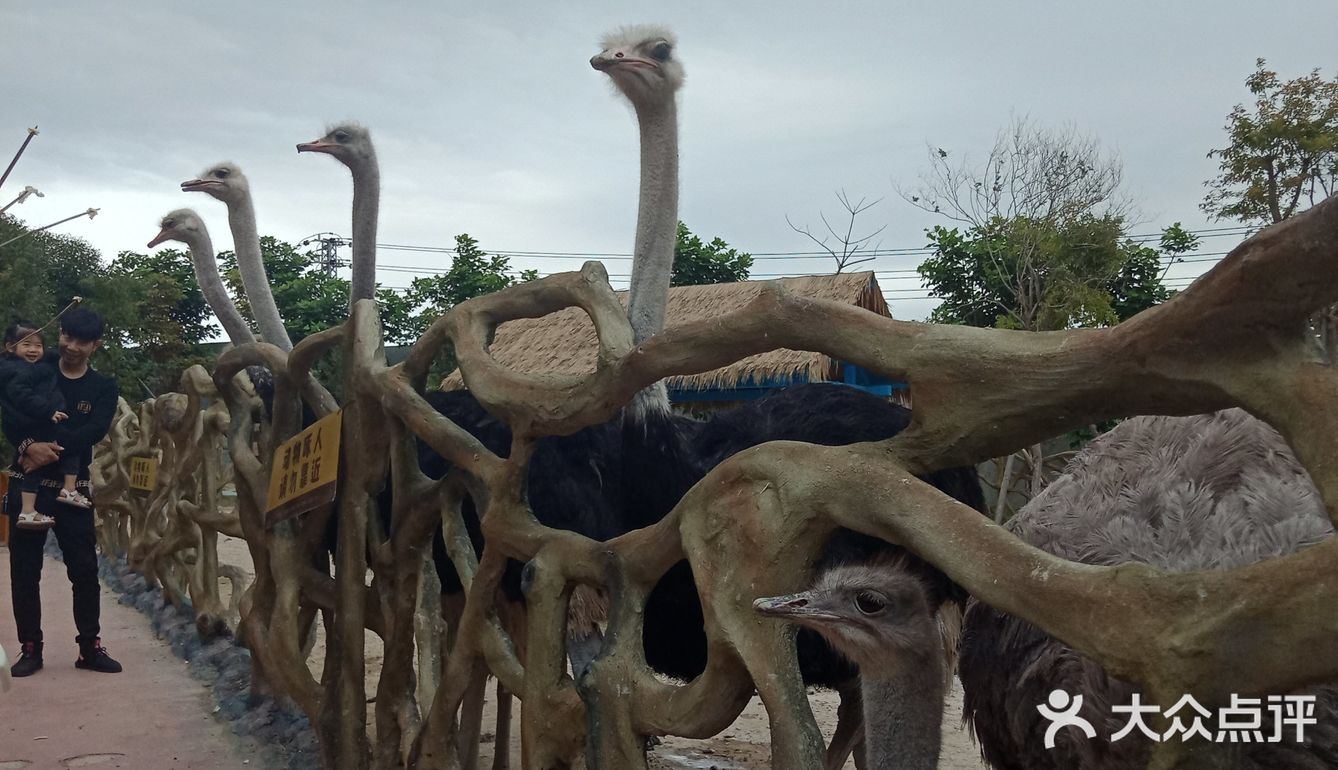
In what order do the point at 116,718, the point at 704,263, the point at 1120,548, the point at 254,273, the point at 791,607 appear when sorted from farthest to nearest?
the point at 704,263
the point at 254,273
the point at 116,718
the point at 1120,548
the point at 791,607

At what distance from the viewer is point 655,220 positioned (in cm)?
369

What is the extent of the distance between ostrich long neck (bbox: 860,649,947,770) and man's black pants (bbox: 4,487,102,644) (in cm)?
403

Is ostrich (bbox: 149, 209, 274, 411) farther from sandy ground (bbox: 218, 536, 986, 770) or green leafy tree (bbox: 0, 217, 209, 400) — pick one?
green leafy tree (bbox: 0, 217, 209, 400)

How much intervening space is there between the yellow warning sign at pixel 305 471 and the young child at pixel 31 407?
1.66 metres

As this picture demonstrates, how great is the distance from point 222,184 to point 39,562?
212cm

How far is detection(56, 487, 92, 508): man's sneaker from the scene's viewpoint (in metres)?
4.79

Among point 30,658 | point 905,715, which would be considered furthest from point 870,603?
point 30,658

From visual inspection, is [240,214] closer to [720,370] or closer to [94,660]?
[94,660]

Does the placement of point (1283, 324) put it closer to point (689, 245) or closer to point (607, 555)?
point (607, 555)

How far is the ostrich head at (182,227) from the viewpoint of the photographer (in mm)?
6211

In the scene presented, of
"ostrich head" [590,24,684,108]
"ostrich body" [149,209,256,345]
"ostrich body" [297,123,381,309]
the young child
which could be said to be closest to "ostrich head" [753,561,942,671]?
"ostrich head" [590,24,684,108]

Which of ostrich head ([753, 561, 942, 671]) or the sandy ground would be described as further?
the sandy ground

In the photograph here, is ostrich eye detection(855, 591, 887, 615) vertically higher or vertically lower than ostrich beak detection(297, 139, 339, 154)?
lower

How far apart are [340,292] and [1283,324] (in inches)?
988
